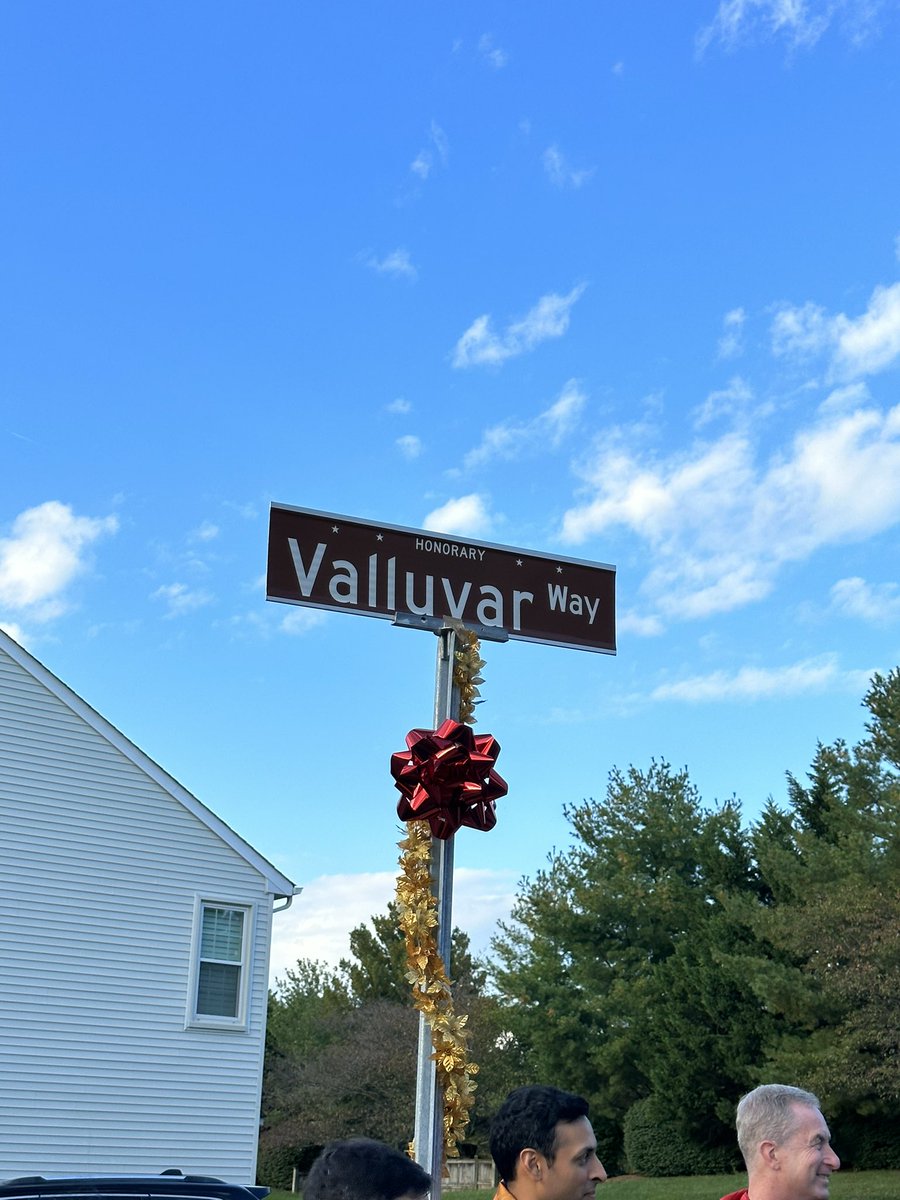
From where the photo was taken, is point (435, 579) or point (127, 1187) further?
point (435, 579)

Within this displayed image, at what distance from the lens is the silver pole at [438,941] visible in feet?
18.6

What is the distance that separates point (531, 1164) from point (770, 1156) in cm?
75

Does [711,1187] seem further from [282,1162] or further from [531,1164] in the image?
[531,1164]

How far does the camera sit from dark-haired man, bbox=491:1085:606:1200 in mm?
3717

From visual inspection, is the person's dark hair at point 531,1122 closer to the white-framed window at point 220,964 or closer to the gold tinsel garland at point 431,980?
the gold tinsel garland at point 431,980

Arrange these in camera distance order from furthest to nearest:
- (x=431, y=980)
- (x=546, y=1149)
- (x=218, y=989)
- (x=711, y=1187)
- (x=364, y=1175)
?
(x=711, y=1187)
(x=218, y=989)
(x=431, y=980)
(x=546, y=1149)
(x=364, y=1175)

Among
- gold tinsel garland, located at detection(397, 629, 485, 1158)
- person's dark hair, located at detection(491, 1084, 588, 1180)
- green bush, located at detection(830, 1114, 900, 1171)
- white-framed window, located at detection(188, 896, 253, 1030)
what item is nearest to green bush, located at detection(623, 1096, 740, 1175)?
green bush, located at detection(830, 1114, 900, 1171)

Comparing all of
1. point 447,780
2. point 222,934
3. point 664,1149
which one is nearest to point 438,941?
point 447,780

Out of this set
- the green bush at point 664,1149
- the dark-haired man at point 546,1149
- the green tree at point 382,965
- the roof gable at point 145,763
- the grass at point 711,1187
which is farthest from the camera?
the green tree at point 382,965

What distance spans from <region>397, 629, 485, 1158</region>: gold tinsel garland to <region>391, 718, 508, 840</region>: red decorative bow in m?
0.10

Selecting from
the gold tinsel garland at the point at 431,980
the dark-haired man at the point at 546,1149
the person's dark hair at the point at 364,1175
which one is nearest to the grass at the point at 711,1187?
the gold tinsel garland at the point at 431,980

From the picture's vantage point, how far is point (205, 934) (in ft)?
65.5

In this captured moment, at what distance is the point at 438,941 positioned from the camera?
5.93 meters

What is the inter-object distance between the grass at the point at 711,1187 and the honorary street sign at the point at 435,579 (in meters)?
23.9
